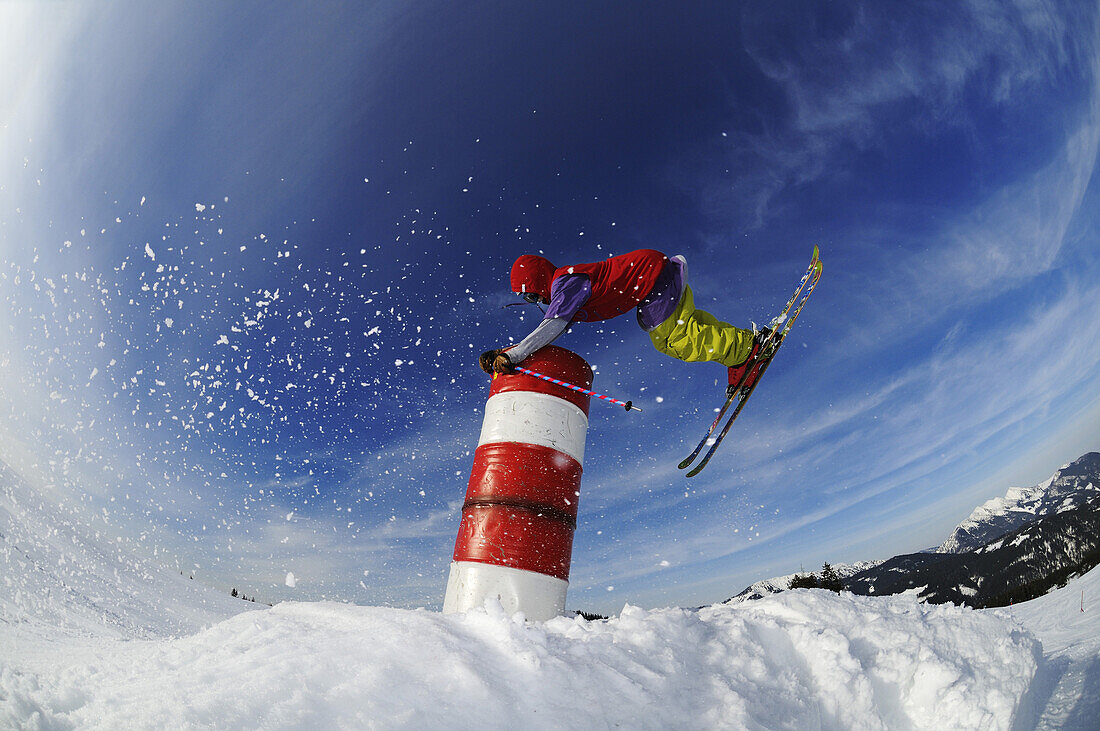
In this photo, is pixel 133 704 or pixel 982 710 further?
→ pixel 982 710

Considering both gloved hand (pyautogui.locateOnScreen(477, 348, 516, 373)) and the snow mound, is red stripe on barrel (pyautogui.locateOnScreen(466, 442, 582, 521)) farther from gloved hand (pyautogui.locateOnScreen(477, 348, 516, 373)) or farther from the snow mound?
the snow mound

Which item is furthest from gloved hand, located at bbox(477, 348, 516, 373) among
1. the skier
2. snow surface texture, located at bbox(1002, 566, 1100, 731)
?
snow surface texture, located at bbox(1002, 566, 1100, 731)

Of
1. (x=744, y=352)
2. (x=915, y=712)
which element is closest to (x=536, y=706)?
(x=915, y=712)

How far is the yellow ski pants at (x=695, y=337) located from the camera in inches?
207

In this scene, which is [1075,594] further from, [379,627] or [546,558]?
[379,627]

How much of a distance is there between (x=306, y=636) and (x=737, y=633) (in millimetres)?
1941

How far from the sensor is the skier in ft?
15.0

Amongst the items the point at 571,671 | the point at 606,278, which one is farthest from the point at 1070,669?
the point at 606,278

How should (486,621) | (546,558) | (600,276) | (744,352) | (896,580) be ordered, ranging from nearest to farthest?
(486,621)
(546,558)
(600,276)
(744,352)
(896,580)

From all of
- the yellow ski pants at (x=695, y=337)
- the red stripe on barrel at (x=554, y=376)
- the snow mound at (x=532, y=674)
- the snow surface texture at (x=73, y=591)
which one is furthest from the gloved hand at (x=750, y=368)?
the snow surface texture at (x=73, y=591)

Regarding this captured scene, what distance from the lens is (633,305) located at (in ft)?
16.7

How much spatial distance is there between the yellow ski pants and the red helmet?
1.34 m

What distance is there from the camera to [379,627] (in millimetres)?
1997

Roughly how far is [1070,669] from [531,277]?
4650 millimetres
